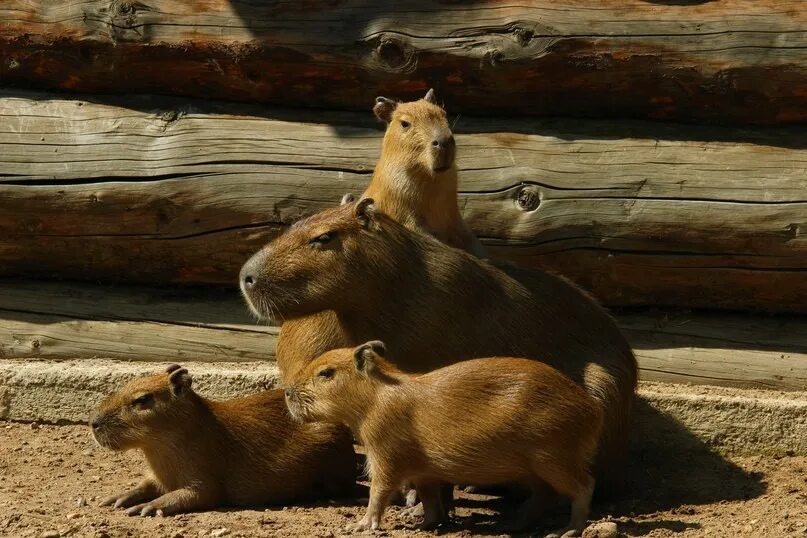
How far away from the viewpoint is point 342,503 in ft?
20.5

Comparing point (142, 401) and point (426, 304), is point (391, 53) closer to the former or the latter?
point (426, 304)

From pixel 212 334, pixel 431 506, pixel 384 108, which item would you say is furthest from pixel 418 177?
pixel 431 506

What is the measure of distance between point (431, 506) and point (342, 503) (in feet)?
2.11

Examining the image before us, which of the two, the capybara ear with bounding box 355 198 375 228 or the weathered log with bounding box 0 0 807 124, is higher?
the weathered log with bounding box 0 0 807 124

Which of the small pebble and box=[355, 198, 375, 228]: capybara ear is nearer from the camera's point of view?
the small pebble

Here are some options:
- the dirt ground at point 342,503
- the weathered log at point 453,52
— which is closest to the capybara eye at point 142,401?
the dirt ground at point 342,503

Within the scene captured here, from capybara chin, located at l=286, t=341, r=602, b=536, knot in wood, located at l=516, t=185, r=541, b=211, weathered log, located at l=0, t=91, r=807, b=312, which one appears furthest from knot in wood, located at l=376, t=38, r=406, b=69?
capybara chin, located at l=286, t=341, r=602, b=536

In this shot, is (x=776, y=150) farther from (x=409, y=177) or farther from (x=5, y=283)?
(x=5, y=283)

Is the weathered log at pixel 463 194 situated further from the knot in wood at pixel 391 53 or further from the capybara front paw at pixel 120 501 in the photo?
the capybara front paw at pixel 120 501

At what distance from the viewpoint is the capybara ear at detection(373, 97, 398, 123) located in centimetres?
694

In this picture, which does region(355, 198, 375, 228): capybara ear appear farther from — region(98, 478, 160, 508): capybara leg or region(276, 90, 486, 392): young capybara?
region(98, 478, 160, 508): capybara leg

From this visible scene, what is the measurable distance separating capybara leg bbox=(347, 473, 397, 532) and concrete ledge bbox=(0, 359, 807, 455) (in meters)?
1.65

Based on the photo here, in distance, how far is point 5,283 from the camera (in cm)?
768

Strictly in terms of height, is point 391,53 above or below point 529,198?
above
